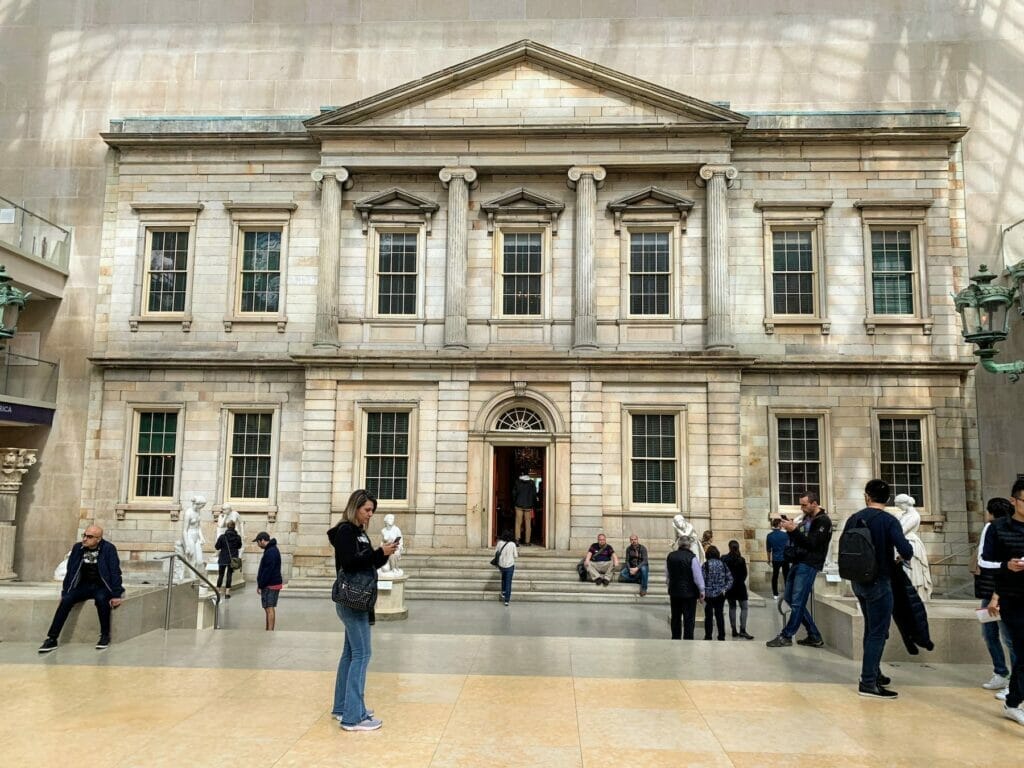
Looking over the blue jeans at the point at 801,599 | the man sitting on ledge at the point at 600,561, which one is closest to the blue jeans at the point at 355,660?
the blue jeans at the point at 801,599

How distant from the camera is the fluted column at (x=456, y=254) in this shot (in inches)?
806

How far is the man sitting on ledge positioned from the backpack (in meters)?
11.1

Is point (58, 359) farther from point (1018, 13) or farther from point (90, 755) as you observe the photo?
point (1018, 13)

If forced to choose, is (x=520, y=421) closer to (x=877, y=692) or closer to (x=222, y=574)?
(x=222, y=574)

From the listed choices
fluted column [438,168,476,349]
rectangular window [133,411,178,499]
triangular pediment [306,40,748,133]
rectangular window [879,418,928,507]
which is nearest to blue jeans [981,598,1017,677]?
rectangular window [879,418,928,507]

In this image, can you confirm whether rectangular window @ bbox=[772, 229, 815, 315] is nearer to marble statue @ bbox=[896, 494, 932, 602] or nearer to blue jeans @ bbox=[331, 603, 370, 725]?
marble statue @ bbox=[896, 494, 932, 602]

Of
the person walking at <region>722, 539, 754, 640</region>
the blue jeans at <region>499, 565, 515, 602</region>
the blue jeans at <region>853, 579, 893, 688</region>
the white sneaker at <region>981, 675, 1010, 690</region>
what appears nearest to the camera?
the blue jeans at <region>853, 579, 893, 688</region>

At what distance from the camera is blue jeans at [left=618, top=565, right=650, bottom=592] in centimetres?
1783

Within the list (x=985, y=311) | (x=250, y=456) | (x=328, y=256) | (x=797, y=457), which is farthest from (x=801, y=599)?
(x=250, y=456)

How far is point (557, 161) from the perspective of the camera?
20859 millimetres

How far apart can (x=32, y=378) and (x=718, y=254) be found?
19.3 meters

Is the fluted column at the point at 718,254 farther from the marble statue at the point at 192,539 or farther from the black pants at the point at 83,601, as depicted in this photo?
the black pants at the point at 83,601

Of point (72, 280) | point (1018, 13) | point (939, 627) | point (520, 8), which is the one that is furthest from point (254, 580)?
point (1018, 13)

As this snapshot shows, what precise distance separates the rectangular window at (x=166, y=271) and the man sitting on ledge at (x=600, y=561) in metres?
13.2
